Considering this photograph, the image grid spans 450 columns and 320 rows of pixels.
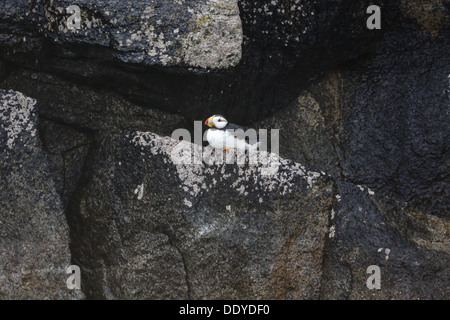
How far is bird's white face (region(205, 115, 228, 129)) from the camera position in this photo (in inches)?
185

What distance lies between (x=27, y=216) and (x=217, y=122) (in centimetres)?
165

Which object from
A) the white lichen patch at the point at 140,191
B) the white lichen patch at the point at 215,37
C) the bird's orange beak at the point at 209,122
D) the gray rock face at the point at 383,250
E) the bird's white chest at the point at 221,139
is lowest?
the gray rock face at the point at 383,250

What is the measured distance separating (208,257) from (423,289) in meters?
1.66

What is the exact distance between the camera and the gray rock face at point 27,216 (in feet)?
14.6

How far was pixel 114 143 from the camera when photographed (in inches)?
184

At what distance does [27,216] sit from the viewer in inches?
176

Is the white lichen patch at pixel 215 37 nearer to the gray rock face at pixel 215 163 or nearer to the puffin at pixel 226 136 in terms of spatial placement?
the gray rock face at pixel 215 163

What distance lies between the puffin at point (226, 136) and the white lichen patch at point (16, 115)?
1385 millimetres

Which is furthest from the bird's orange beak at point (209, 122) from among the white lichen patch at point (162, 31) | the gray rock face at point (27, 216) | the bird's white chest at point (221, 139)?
the gray rock face at point (27, 216)

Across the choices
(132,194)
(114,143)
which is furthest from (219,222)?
(114,143)

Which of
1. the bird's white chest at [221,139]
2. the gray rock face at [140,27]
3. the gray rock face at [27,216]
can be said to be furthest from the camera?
the bird's white chest at [221,139]

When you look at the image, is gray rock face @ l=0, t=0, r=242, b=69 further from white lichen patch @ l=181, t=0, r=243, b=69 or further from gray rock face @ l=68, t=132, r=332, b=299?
gray rock face @ l=68, t=132, r=332, b=299
